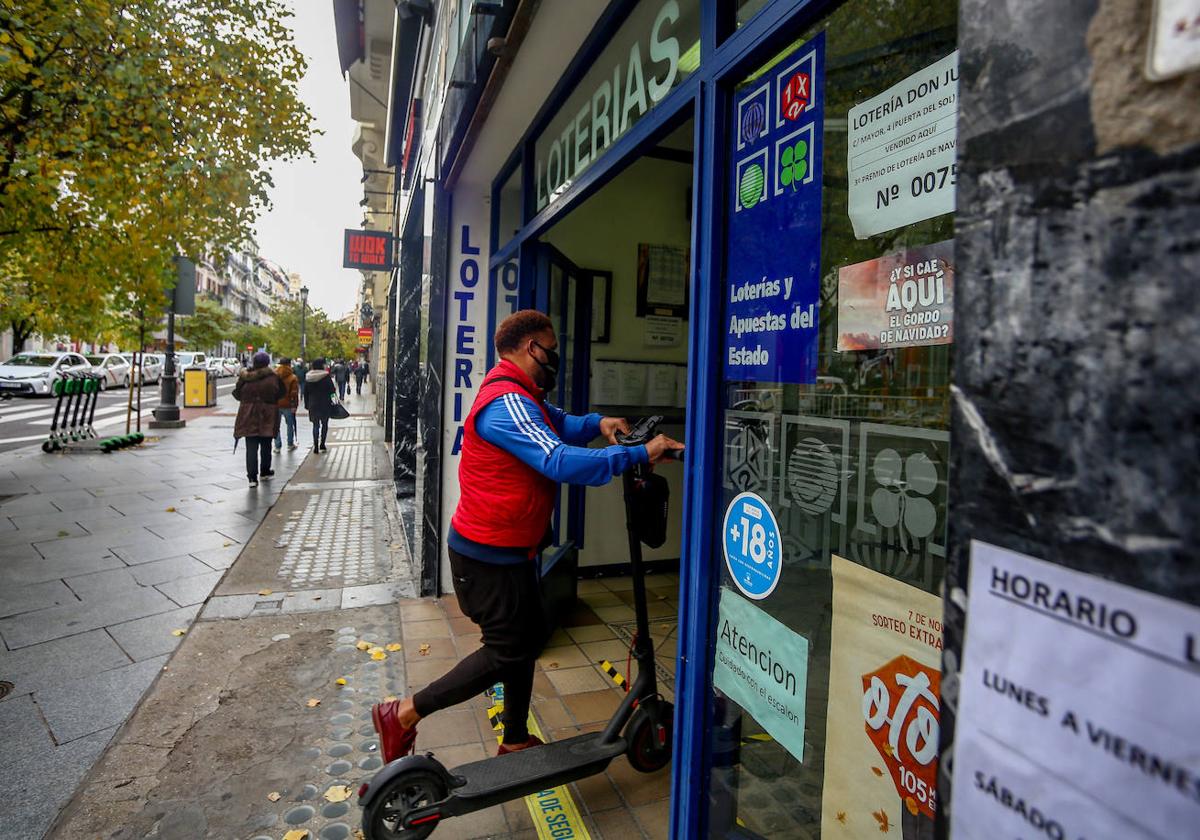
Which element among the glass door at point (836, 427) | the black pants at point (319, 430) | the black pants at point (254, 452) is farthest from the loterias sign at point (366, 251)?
the glass door at point (836, 427)

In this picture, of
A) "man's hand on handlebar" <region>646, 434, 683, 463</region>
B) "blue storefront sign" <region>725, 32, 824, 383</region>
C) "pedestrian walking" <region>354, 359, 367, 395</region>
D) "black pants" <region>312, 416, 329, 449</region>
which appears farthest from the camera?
"pedestrian walking" <region>354, 359, 367, 395</region>

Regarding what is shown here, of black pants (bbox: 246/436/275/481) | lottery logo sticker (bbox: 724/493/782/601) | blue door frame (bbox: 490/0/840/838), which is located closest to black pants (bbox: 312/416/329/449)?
black pants (bbox: 246/436/275/481)

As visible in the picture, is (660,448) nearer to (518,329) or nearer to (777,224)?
(777,224)

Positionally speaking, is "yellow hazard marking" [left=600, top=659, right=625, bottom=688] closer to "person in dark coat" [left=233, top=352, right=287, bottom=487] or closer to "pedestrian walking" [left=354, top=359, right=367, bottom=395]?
"person in dark coat" [left=233, top=352, right=287, bottom=487]

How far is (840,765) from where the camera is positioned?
1.70 meters

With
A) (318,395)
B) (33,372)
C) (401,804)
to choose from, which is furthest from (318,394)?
(33,372)

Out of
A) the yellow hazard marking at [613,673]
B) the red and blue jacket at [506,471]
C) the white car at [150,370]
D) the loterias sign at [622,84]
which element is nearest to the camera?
the loterias sign at [622,84]

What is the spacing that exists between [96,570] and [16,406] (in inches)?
820

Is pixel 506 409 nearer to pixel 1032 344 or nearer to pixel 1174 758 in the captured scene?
pixel 1032 344

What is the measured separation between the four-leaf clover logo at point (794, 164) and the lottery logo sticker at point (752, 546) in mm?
866

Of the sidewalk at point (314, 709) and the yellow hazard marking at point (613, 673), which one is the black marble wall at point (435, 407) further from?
the yellow hazard marking at point (613, 673)

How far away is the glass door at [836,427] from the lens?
1.46 metres

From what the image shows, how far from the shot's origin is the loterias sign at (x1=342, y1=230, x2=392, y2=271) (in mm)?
13461

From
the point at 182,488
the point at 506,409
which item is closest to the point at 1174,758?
the point at 506,409
